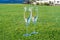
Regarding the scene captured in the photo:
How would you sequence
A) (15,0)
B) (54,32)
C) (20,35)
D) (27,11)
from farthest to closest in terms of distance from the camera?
(15,0) < (54,32) < (20,35) < (27,11)

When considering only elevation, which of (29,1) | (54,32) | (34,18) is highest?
(34,18)

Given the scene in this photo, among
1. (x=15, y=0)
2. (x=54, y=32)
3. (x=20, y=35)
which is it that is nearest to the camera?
(x=20, y=35)

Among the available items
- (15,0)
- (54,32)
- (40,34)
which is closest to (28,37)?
(40,34)

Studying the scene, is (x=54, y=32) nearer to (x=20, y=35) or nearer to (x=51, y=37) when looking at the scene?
(x=51, y=37)

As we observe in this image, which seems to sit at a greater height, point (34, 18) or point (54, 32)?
point (34, 18)

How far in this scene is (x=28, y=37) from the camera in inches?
278

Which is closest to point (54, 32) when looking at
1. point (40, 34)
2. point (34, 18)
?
point (40, 34)

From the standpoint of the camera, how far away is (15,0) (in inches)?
1299

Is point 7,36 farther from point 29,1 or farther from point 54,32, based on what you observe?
point 29,1

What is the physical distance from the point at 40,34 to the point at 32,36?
49 centimetres

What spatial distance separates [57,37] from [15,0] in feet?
85.8

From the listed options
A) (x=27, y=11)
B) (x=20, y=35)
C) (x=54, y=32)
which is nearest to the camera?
(x=27, y=11)

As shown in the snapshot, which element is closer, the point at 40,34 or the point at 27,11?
the point at 27,11

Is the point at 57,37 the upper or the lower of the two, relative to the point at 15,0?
upper
